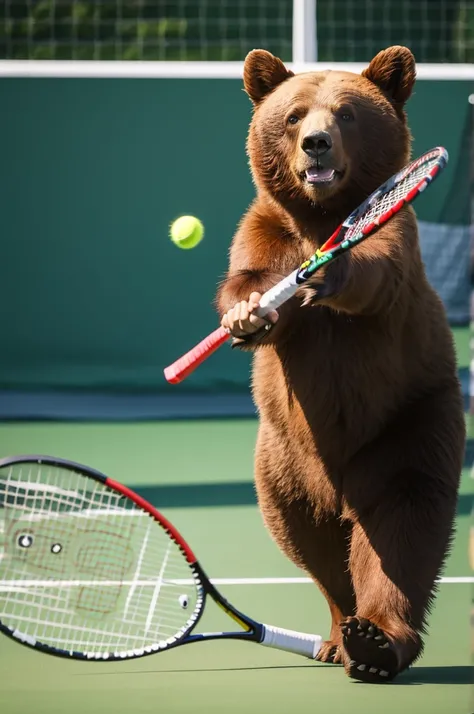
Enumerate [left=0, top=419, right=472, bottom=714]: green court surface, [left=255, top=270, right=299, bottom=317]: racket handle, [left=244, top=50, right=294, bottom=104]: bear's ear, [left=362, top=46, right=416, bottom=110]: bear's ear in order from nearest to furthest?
[left=255, top=270, right=299, bottom=317]: racket handle < [left=0, top=419, right=472, bottom=714]: green court surface < [left=362, top=46, right=416, bottom=110]: bear's ear < [left=244, top=50, right=294, bottom=104]: bear's ear

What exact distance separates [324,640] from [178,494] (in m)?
2.43

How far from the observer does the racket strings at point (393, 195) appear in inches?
137

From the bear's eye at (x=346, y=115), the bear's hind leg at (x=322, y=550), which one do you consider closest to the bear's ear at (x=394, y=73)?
the bear's eye at (x=346, y=115)

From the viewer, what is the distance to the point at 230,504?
6434 mm

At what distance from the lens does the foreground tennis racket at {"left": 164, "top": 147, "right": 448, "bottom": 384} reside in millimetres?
3312

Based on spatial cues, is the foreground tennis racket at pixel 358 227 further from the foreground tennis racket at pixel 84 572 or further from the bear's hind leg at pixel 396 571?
the bear's hind leg at pixel 396 571

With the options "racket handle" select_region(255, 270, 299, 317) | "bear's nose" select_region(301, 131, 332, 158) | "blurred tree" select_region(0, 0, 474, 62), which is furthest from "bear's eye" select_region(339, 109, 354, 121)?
"blurred tree" select_region(0, 0, 474, 62)

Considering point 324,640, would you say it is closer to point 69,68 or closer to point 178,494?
point 178,494

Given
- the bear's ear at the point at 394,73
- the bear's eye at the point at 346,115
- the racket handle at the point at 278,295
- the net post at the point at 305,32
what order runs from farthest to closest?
the net post at the point at 305,32
the bear's ear at the point at 394,73
the bear's eye at the point at 346,115
the racket handle at the point at 278,295

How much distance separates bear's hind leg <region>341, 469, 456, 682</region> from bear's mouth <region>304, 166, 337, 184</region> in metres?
0.85

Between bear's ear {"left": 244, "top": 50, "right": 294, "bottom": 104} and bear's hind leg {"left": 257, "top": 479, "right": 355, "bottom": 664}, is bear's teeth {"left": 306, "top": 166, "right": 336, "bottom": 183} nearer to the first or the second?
bear's ear {"left": 244, "top": 50, "right": 294, "bottom": 104}

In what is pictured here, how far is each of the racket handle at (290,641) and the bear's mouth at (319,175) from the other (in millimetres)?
1231

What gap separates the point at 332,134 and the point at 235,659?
1.59 metres

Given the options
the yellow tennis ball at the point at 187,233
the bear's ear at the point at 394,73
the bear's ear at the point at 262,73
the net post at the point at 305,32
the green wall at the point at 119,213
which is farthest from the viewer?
the green wall at the point at 119,213
